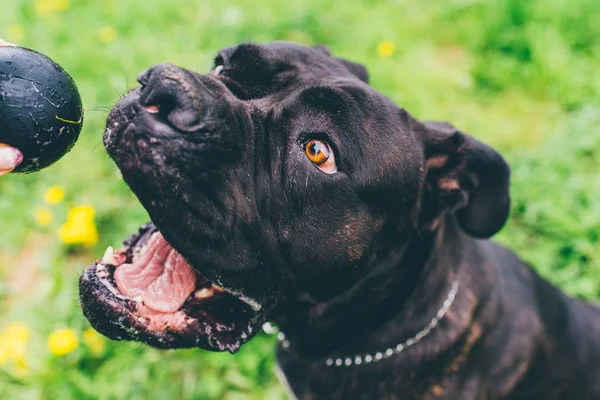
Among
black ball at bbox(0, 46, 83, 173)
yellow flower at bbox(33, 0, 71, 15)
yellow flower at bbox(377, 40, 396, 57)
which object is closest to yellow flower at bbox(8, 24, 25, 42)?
yellow flower at bbox(33, 0, 71, 15)

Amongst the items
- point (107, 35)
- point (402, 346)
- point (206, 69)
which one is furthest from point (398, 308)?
point (107, 35)

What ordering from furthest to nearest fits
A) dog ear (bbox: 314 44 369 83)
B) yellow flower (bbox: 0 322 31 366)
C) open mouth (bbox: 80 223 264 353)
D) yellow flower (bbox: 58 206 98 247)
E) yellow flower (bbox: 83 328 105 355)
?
yellow flower (bbox: 58 206 98 247) → yellow flower (bbox: 83 328 105 355) → yellow flower (bbox: 0 322 31 366) → dog ear (bbox: 314 44 369 83) → open mouth (bbox: 80 223 264 353)

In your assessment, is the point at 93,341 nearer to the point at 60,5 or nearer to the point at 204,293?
the point at 204,293

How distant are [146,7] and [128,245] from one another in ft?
12.2

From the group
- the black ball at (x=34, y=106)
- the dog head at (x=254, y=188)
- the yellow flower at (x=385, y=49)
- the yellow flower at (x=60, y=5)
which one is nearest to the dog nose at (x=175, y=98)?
the dog head at (x=254, y=188)

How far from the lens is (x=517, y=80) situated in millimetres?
5113

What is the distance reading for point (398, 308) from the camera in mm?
2527

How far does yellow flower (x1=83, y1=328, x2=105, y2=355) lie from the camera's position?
3.16 meters

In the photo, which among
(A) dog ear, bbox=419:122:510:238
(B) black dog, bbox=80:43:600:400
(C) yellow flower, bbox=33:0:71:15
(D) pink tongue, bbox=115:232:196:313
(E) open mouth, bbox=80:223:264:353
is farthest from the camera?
(C) yellow flower, bbox=33:0:71:15

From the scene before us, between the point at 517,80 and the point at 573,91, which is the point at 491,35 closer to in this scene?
the point at 517,80

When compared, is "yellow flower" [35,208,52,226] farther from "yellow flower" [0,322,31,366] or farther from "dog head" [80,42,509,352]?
"dog head" [80,42,509,352]

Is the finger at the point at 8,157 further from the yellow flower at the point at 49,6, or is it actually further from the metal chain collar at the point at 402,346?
the yellow flower at the point at 49,6

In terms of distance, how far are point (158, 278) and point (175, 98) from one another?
2.62 feet

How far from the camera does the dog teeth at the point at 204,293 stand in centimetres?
232
